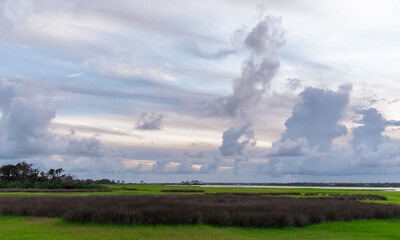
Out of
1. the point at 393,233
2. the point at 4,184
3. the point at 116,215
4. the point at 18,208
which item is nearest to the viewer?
the point at 393,233

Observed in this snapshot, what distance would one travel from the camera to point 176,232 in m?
17.6

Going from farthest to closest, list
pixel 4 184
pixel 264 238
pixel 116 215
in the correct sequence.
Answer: pixel 4 184, pixel 116 215, pixel 264 238

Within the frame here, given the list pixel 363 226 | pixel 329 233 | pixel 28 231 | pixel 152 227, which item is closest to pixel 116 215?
pixel 152 227

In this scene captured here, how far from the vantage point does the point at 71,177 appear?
105125 millimetres

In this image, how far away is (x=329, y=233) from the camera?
62.5 feet

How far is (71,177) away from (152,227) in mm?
94651

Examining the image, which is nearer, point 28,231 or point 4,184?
point 28,231

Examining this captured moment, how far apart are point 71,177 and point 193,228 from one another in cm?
9563

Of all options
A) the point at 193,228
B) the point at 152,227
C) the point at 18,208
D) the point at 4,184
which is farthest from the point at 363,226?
the point at 4,184

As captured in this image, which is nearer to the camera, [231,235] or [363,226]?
[231,235]

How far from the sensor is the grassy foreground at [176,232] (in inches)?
634

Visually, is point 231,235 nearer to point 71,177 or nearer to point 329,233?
point 329,233

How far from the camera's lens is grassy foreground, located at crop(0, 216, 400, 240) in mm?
16109

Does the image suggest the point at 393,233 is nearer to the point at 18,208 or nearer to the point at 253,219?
the point at 253,219
